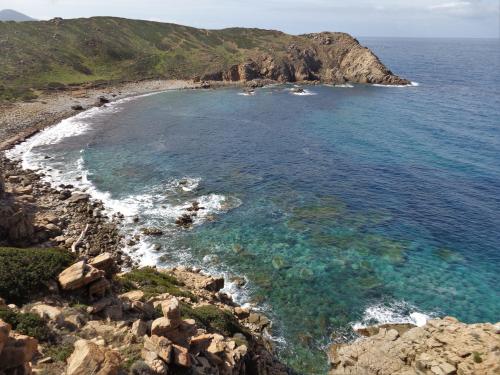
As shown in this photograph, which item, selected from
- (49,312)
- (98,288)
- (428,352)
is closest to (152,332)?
(98,288)

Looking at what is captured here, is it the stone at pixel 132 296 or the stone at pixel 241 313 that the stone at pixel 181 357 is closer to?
the stone at pixel 132 296

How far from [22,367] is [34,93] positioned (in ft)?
422

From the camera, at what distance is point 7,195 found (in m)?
54.8

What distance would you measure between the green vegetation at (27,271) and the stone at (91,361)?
8165mm

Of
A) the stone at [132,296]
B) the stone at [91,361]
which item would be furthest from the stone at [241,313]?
the stone at [91,361]

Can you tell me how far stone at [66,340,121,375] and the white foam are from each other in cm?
2560

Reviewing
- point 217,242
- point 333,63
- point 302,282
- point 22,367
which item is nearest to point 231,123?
point 217,242

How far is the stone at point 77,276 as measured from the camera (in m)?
Answer: 24.2

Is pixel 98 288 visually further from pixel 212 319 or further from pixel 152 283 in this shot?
pixel 152 283

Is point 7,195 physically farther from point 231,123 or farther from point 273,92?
point 273,92

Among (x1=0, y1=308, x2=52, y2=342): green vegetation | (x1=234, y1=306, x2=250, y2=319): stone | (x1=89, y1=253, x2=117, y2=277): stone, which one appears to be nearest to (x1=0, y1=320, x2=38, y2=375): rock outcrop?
(x1=0, y1=308, x2=52, y2=342): green vegetation

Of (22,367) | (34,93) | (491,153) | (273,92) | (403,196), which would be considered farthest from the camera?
(273,92)

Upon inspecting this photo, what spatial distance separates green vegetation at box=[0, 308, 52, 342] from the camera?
1978 centimetres

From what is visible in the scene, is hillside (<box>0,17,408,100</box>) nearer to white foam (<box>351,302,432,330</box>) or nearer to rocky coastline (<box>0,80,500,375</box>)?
rocky coastline (<box>0,80,500,375</box>)
